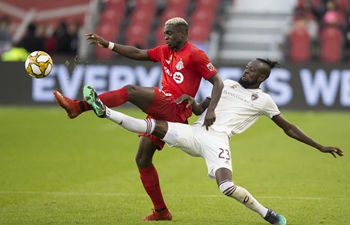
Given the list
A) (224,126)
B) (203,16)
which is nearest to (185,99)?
(224,126)

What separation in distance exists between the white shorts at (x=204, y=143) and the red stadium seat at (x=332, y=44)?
652 inches

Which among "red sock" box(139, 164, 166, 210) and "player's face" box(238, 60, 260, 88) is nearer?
"player's face" box(238, 60, 260, 88)

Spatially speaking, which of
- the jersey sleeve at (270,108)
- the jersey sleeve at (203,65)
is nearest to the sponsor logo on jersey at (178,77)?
the jersey sleeve at (203,65)

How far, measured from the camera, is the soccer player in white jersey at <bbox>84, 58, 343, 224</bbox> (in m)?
8.18

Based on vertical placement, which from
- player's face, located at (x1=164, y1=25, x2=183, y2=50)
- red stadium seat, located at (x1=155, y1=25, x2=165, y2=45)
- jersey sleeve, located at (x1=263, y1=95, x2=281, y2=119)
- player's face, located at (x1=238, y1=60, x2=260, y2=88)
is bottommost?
red stadium seat, located at (x1=155, y1=25, x2=165, y2=45)

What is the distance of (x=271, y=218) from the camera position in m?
8.44

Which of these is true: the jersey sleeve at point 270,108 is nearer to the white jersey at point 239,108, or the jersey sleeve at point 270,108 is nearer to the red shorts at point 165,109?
the white jersey at point 239,108

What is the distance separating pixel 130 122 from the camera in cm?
818

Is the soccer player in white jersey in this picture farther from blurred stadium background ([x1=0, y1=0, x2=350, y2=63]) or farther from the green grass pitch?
blurred stadium background ([x1=0, y1=0, x2=350, y2=63])

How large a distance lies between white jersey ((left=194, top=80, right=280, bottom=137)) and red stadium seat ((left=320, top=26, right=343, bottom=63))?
52.9 ft

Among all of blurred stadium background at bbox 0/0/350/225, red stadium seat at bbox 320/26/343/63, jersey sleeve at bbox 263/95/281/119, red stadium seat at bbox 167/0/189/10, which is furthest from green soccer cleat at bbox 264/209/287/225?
red stadium seat at bbox 167/0/189/10

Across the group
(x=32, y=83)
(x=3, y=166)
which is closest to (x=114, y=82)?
(x=32, y=83)

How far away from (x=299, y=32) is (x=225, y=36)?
3748 millimetres

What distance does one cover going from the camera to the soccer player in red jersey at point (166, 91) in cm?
827
